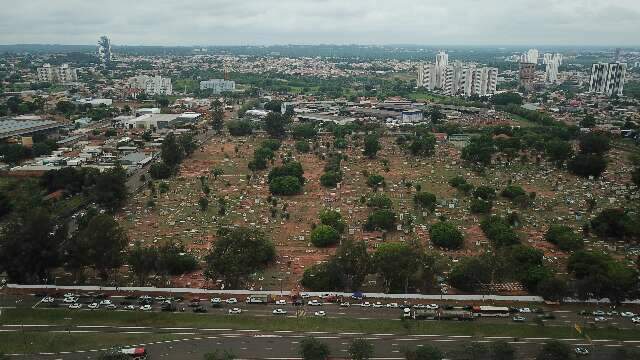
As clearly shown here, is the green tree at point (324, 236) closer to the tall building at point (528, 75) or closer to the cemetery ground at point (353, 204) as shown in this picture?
the cemetery ground at point (353, 204)

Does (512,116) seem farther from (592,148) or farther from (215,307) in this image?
(215,307)

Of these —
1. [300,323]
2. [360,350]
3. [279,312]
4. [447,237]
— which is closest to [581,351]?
[360,350]

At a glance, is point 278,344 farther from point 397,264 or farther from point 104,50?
point 104,50

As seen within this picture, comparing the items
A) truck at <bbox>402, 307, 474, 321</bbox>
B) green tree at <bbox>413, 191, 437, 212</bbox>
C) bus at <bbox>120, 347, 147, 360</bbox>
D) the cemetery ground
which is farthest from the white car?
green tree at <bbox>413, 191, 437, 212</bbox>

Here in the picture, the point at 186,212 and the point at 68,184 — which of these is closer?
the point at 186,212

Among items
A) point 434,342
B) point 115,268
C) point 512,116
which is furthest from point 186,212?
point 512,116

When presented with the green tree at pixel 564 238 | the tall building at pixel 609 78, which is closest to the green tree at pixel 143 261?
the green tree at pixel 564 238
